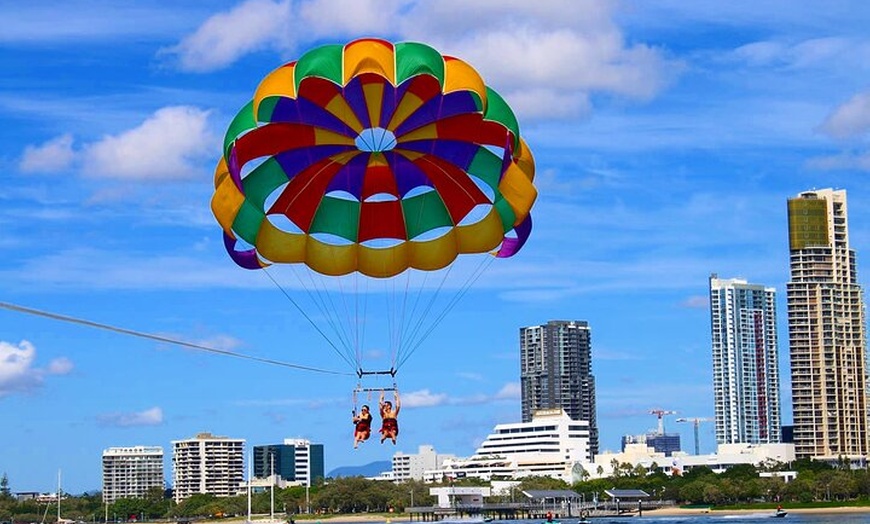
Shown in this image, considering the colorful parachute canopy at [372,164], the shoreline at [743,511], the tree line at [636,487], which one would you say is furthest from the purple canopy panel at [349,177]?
the tree line at [636,487]

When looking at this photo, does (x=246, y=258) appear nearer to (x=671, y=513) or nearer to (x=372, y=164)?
(x=372, y=164)

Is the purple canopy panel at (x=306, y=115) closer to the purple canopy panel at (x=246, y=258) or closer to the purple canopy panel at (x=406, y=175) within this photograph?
the purple canopy panel at (x=406, y=175)

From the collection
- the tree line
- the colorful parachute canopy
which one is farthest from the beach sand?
the colorful parachute canopy

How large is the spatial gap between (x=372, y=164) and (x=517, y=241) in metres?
4.34

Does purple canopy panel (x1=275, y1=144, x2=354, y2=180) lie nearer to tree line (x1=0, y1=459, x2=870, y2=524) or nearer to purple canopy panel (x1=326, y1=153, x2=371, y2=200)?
purple canopy panel (x1=326, y1=153, x2=371, y2=200)

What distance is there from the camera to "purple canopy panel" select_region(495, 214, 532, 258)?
1529 inches

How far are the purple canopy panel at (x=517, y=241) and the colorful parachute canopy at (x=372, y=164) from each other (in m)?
0.04

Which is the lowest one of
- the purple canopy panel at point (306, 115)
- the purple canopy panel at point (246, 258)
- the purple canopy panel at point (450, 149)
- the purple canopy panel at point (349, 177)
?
the purple canopy panel at point (246, 258)

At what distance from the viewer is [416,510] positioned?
14888 centimetres

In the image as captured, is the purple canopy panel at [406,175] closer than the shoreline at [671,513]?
Yes

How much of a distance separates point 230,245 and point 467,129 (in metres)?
6.89

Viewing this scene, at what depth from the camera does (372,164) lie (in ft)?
127

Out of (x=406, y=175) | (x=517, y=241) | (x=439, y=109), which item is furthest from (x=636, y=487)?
(x=439, y=109)

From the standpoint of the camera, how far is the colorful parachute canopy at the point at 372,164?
34.8 meters
